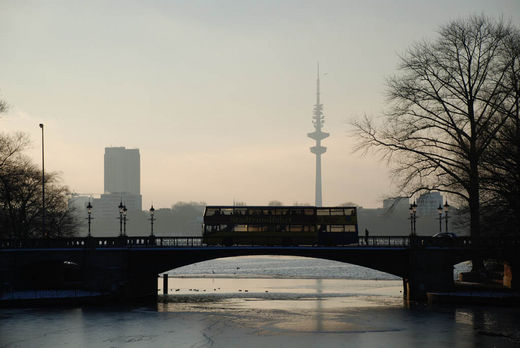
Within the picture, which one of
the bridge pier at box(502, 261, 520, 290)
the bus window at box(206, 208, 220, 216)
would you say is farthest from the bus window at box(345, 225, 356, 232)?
the bridge pier at box(502, 261, 520, 290)

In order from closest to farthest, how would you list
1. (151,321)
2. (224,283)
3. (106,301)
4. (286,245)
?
(151,321), (106,301), (286,245), (224,283)

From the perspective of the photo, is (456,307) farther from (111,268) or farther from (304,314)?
(111,268)

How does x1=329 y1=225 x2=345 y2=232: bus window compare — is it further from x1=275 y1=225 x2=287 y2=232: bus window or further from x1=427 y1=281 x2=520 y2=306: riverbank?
x1=427 y1=281 x2=520 y2=306: riverbank

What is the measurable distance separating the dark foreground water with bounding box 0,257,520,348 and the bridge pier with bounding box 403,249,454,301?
7.38 feet

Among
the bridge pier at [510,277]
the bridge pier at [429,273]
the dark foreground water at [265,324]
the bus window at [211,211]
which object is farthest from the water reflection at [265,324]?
the bus window at [211,211]

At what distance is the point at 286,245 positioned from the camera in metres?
71.1

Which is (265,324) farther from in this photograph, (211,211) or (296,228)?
(211,211)

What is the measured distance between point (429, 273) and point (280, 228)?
1481cm

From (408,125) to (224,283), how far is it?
4722 cm

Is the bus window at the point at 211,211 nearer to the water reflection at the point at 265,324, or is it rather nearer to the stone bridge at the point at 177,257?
the stone bridge at the point at 177,257

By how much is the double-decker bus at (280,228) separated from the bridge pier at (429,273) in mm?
8050

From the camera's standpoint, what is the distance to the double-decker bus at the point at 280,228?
235ft

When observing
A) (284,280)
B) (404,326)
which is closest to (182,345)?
(404,326)

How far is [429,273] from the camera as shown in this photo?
212ft
